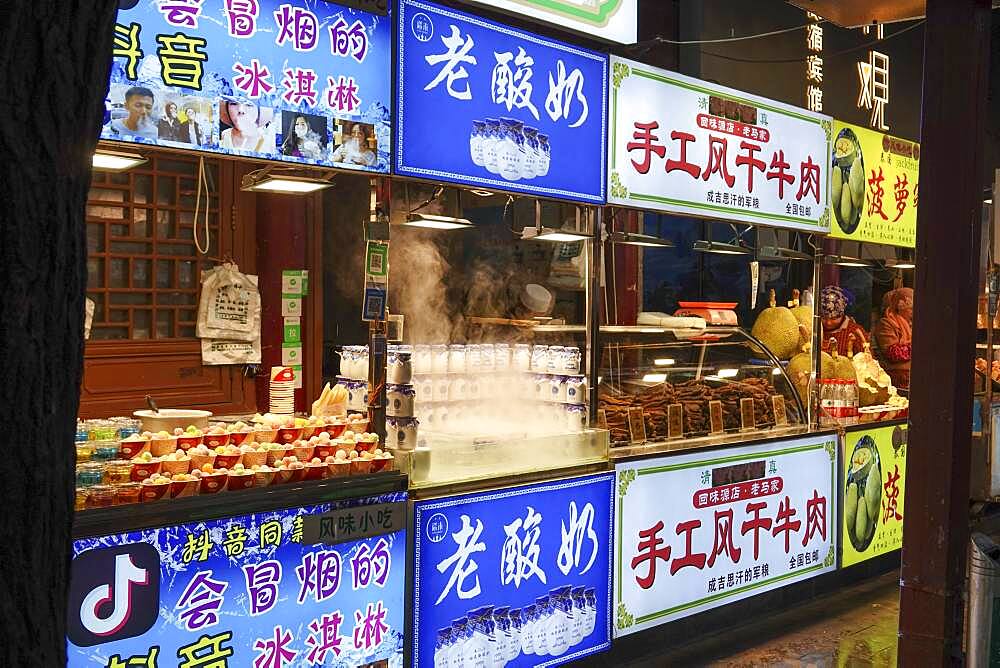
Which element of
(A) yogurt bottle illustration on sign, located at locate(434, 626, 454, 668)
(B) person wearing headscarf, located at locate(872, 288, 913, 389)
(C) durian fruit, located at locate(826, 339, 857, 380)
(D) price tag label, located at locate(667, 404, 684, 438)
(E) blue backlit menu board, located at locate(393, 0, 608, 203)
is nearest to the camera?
(E) blue backlit menu board, located at locate(393, 0, 608, 203)

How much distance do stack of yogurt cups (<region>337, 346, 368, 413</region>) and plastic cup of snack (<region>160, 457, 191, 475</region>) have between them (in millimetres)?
1102

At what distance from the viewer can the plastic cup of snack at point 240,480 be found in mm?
4180

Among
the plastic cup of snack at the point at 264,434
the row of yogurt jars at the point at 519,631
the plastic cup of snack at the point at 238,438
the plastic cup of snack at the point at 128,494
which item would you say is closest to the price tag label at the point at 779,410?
the row of yogurt jars at the point at 519,631

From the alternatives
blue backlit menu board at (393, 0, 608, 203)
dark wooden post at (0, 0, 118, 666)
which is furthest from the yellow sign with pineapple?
dark wooden post at (0, 0, 118, 666)

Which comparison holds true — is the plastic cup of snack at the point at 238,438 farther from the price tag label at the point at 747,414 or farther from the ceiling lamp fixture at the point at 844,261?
the ceiling lamp fixture at the point at 844,261

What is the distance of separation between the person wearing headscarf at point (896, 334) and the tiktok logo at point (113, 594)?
7732 mm

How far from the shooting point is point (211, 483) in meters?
4.12

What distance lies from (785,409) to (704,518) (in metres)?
1.48

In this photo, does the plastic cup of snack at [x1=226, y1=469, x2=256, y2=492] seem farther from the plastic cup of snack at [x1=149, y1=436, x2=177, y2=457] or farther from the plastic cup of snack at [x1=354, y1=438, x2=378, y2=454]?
the plastic cup of snack at [x1=354, y1=438, x2=378, y2=454]

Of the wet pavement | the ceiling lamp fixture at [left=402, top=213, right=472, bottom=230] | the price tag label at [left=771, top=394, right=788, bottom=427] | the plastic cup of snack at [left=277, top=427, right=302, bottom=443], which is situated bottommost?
the wet pavement

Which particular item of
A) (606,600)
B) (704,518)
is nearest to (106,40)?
(606,600)

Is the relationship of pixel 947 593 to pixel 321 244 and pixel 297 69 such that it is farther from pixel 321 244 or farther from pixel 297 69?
pixel 321 244

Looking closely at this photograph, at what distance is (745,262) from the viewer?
1160 centimetres

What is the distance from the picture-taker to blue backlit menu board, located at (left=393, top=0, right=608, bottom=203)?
4797 mm
